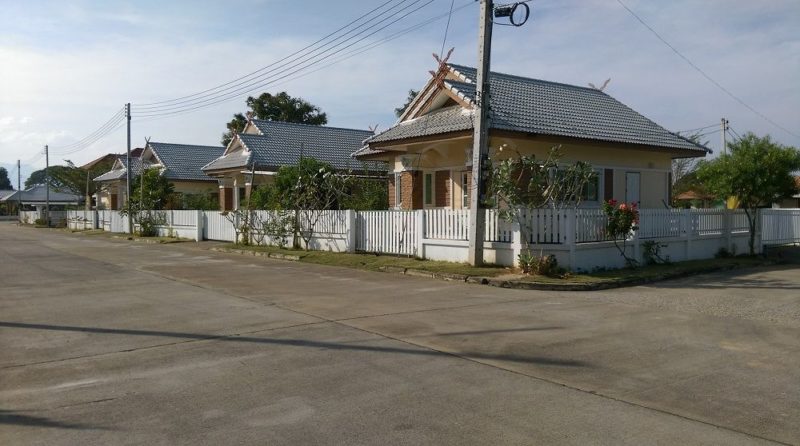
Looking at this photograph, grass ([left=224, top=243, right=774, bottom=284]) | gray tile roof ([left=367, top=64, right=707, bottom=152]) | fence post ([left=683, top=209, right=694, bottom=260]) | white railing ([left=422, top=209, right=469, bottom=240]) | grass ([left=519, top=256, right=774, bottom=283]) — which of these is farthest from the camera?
gray tile roof ([left=367, top=64, right=707, bottom=152])

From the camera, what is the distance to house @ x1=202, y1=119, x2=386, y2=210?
32.8 metres

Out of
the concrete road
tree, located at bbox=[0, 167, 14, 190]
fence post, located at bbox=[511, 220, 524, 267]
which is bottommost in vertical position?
the concrete road

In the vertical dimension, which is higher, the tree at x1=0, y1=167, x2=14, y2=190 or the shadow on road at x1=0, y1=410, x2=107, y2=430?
the tree at x1=0, y1=167, x2=14, y2=190

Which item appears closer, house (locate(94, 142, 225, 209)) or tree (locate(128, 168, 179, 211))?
tree (locate(128, 168, 179, 211))

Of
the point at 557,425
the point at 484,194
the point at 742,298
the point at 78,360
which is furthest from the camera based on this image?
the point at 484,194

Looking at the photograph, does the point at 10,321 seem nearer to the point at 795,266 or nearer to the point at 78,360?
the point at 78,360

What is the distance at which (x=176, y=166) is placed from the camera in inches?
1809

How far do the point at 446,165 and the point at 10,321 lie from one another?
46.7 ft

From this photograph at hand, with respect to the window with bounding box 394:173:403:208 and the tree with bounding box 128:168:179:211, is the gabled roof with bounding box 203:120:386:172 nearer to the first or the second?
the tree with bounding box 128:168:179:211

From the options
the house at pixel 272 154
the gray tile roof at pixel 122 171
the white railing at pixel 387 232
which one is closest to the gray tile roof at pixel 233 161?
the house at pixel 272 154

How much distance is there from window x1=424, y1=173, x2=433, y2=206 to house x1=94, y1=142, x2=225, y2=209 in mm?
25244

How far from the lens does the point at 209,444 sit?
15.9 ft

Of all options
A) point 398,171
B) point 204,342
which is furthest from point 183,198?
point 204,342

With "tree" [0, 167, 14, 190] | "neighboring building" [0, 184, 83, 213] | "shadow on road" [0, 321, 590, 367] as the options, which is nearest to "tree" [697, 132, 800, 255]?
"shadow on road" [0, 321, 590, 367]
